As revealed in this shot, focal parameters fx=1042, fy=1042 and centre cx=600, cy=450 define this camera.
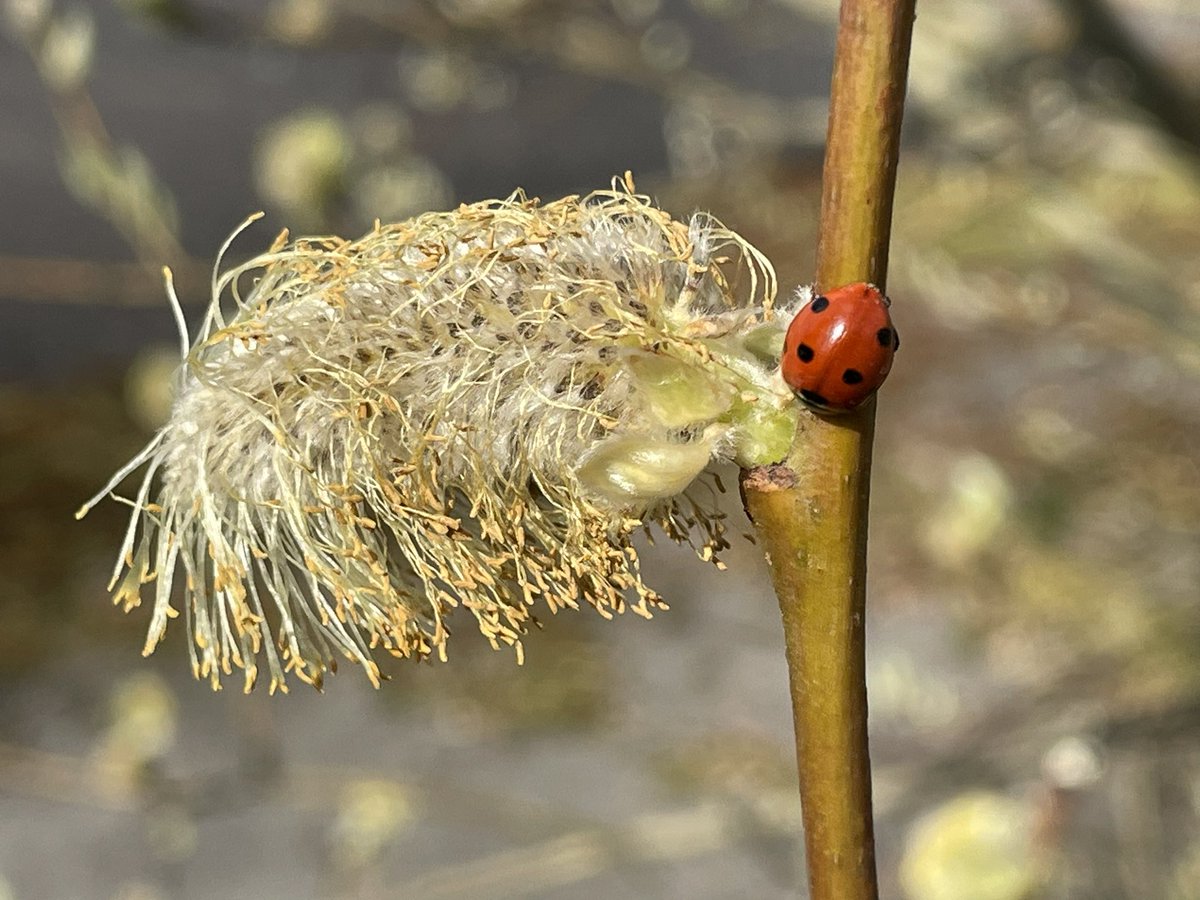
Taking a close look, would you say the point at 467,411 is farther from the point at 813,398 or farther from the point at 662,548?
the point at 662,548

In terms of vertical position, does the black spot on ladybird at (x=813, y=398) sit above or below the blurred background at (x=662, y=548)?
below

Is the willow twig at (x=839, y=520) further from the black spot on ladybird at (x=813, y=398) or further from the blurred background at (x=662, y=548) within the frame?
the blurred background at (x=662, y=548)

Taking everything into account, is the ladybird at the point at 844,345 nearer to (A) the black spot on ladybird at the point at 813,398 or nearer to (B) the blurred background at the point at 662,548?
(A) the black spot on ladybird at the point at 813,398

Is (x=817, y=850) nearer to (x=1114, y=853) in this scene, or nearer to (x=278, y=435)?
(x=278, y=435)

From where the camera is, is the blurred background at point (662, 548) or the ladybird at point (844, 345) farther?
the blurred background at point (662, 548)

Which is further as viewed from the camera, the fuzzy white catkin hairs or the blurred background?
the blurred background

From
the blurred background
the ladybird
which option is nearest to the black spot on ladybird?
the ladybird

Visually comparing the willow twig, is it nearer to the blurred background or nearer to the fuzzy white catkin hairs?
the fuzzy white catkin hairs

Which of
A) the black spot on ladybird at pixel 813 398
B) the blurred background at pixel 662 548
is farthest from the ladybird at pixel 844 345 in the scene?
the blurred background at pixel 662 548
